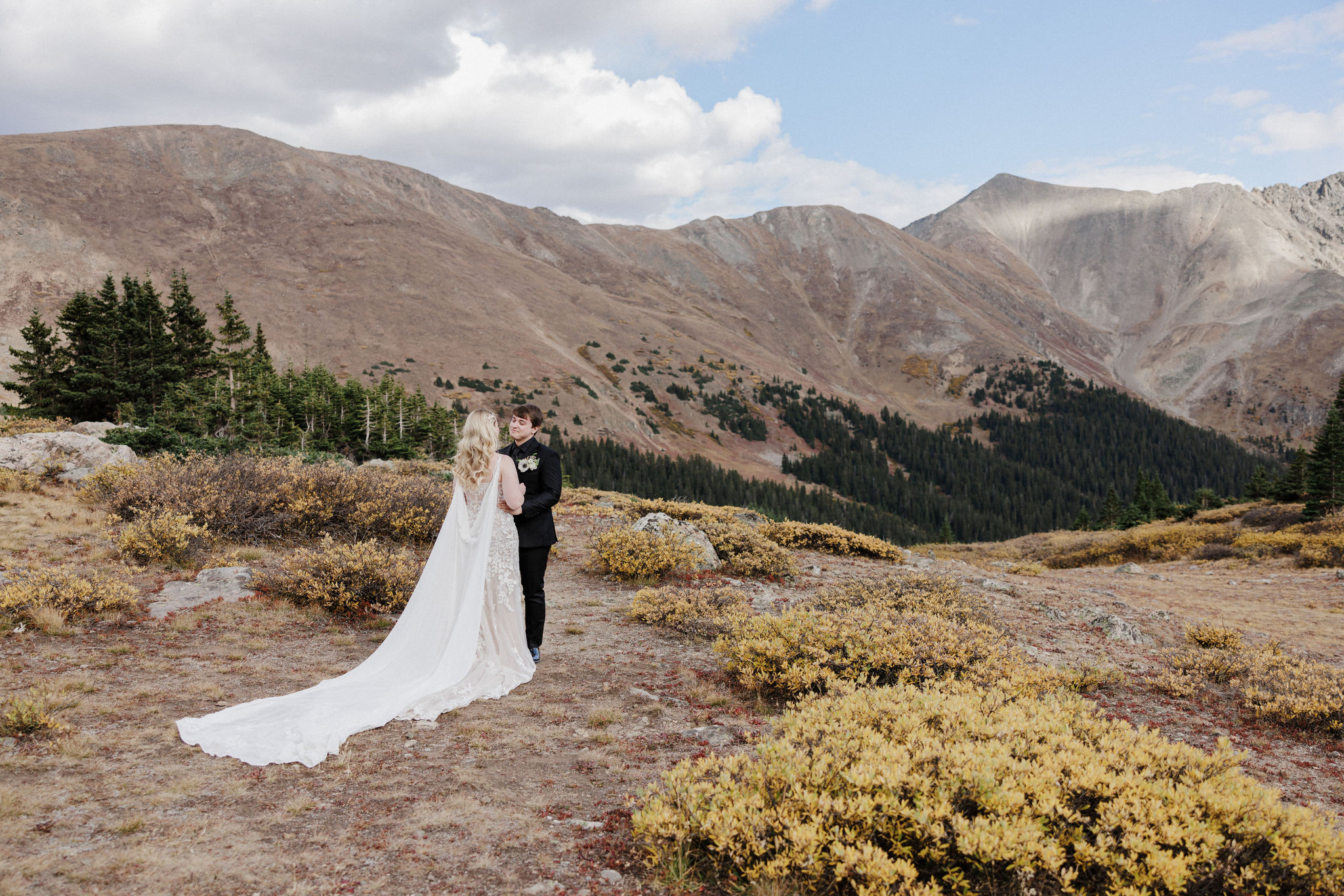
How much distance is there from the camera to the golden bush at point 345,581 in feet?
33.8

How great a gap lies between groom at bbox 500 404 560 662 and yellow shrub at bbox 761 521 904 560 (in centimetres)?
1163

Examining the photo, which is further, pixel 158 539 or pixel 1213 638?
pixel 158 539

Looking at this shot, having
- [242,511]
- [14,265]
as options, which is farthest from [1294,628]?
[14,265]

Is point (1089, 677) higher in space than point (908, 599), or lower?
lower

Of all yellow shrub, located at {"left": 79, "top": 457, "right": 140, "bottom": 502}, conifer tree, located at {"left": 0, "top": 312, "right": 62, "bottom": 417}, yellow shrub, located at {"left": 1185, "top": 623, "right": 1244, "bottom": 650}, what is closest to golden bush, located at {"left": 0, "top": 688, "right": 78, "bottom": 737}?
yellow shrub, located at {"left": 79, "top": 457, "right": 140, "bottom": 502}

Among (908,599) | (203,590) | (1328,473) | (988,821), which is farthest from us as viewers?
(1328,473)

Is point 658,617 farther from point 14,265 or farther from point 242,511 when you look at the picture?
point 14,265

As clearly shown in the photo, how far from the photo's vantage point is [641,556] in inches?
555

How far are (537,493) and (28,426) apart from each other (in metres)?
25.1

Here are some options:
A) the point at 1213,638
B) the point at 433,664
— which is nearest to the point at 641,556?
the point at 433,664

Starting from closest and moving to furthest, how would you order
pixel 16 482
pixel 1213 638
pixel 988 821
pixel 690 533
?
pixel 988 821 < pixel 1213 638 < pixel 16 482 < pixel 690 533

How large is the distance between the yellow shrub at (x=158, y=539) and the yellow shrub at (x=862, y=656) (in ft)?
33.1

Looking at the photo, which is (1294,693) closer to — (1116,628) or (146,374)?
(1116,628)

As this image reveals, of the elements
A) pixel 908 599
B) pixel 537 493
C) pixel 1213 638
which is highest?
pixel 537 493
